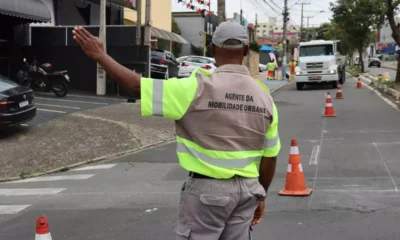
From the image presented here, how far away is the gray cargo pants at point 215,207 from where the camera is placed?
2.75 metres

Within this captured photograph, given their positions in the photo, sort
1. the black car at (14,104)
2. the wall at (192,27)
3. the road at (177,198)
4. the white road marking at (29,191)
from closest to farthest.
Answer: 1. the road at (177,198)
2. the white road marking at (29,191)
3. the black car at (14,104)
4. the wall at (192,27)

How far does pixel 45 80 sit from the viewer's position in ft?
60.7

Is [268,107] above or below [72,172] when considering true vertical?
above

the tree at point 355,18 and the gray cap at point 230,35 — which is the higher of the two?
the tree at point 355,18

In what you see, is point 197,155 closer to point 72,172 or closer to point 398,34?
point 72,172

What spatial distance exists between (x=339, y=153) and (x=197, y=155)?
27.1ft

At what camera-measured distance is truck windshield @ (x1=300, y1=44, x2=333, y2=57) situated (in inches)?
1192

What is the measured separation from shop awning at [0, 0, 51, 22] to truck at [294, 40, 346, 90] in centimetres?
1496

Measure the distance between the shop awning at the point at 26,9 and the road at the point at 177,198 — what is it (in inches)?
321

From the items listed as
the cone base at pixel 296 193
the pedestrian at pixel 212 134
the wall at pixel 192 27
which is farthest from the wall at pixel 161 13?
the pedestrian at pixel 212 134

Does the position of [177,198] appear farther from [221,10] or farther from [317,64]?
Answer: [317,64]

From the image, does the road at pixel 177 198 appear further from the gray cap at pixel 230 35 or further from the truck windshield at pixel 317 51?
the truck windshield at pixel 317 51

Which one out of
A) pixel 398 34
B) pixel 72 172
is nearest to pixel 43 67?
pixel 72 172

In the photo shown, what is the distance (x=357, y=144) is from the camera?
1148 centimetres
